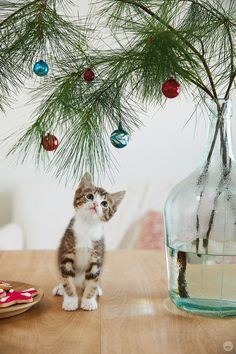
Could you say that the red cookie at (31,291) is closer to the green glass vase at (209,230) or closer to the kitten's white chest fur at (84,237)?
the kitten's white chest fur at (84,237)

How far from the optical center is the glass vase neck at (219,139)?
904mm

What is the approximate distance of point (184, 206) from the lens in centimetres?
90

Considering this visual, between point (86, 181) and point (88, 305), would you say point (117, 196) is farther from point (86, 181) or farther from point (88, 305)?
point (88, 305)

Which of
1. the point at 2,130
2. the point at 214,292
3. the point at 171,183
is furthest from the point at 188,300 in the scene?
the point at 2,130

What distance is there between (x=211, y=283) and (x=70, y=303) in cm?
23

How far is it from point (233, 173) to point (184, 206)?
3.7 inches

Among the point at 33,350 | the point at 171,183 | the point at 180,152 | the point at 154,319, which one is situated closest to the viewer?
the point at 33,350

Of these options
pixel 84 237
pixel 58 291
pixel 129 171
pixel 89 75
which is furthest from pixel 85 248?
pixel 129 171

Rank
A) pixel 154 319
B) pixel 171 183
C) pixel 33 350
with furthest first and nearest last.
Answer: pixel 171 183 → pixel 154 319 → pixel 33 350

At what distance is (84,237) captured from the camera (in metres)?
0.91

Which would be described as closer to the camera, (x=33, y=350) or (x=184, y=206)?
(x=33, y=350)

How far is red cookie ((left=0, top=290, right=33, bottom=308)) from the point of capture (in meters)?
0.86

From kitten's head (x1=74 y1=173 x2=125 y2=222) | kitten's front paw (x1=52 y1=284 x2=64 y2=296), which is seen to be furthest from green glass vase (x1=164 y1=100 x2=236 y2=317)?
kitten's front paw (x1=52 y1=284 x2=64 y2=296)

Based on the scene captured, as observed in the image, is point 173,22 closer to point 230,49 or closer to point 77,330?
point 230,49
